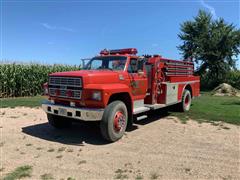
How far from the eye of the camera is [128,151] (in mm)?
5723

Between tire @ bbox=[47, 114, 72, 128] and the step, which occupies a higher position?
the step

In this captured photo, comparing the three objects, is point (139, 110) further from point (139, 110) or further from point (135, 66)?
point (135, 66)

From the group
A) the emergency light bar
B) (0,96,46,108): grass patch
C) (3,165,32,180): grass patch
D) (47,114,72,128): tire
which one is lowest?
(3,165,32,180): grass patch

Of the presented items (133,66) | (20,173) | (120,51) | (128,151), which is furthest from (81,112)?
(120,51)

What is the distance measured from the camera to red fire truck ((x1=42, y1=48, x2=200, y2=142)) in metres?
6.16

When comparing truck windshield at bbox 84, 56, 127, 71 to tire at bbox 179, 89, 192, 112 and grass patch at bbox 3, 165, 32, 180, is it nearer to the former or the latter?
grass patch at bbox 3, 165, 32, 180

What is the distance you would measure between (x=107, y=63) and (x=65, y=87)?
167 centimetres

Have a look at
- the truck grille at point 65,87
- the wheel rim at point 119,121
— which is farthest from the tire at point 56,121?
the wheel rim at point 119,121

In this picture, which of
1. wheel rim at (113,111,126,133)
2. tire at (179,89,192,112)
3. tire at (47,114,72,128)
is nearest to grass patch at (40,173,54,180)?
wheel rim at (113,111,126,133)

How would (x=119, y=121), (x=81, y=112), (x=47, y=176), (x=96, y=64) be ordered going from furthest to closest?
(x=96, y=64)
(x=119, y=121)
(x=81, y=112)
(x=47, y=176)

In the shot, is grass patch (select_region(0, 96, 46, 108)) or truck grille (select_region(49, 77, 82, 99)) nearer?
truck grille (select_region(49, 77, 82, 99))

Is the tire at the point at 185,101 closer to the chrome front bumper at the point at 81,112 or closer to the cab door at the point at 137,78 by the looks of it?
the cab door at the point at 137,78

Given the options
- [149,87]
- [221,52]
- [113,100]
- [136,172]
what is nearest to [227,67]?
[221,52]

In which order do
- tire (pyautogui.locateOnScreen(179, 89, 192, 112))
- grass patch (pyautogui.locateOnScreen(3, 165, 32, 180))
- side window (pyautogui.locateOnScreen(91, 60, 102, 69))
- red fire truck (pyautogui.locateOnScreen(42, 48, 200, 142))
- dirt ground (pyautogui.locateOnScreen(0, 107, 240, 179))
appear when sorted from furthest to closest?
tire (pyautogui.locateOnScreen(179, 89, 192, 112))
side window (pyautogui.locateOnScreen(91, 60, 102, 69))
red fire truck (pyautogui.locateOnScreen(42, 48, 200, 142))
dirt ground (pyautogui.locateOnScreen(0, 107, 240, 179))
grass patch (pyautogui.locateOnScreen(3, 165, 32, 180))
